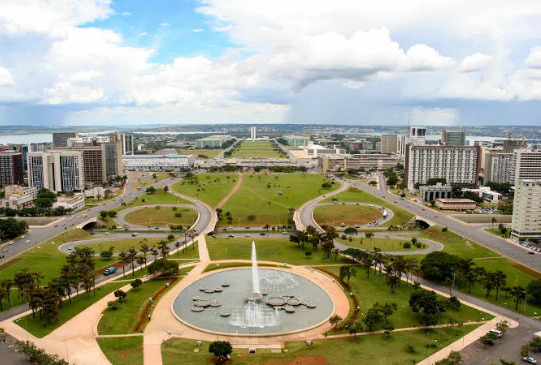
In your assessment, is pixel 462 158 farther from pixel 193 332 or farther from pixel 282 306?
Answer: pixel 193 332

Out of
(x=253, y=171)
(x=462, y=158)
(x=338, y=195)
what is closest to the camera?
(x=338, y=195)

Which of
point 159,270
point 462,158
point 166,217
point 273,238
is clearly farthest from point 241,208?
point 462,158

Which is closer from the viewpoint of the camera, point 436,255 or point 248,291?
point 248,291

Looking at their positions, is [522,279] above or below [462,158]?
below

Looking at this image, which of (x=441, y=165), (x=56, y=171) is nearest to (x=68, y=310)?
(x=56, y=171)

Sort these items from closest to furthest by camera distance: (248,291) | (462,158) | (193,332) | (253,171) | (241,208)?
(193,332) → (248,291) → (241,208) → (462,158) → (253,171)

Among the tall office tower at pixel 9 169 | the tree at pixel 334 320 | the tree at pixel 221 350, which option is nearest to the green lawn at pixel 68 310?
the tree at pixel 221 350

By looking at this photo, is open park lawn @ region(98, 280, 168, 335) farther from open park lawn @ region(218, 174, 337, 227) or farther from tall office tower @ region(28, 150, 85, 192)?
tall office tower @ region(28, 150, 85, 192)
